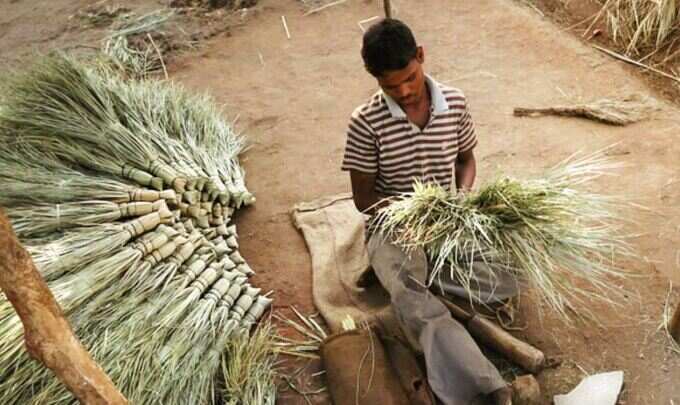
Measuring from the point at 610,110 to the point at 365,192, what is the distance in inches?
63.7

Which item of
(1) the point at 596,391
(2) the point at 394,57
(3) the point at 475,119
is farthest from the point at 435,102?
(3) the point at 475,119

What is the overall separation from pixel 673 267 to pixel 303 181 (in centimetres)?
153

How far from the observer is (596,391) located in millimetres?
1969

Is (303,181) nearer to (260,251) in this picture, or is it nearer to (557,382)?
(260,251)

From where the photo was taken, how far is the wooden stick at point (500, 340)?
202 centimetres

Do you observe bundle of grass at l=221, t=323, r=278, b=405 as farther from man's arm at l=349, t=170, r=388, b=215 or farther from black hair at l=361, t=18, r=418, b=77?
black hair at l=361, t=18, r=418, b=77

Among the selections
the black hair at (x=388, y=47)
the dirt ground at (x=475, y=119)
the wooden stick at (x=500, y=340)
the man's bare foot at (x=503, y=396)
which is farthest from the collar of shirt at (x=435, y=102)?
the man's bare foot at (x=503, y=396)

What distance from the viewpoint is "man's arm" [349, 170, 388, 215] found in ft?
6.86

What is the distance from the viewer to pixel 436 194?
1.82 meters

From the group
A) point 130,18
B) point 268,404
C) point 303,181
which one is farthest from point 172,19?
point 268,404

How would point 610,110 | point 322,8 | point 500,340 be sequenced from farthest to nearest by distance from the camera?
1. point 322,8
2. point 610,110
3. point 500,340

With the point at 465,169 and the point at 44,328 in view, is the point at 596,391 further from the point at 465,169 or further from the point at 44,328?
the point at 44,328

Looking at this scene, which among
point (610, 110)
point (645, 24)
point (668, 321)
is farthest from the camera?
point (645, 24)

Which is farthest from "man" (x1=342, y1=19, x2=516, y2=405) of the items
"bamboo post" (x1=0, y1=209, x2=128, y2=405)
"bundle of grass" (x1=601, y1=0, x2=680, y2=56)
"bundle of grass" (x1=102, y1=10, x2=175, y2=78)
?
"bundle of grass" (x1=102, y1=10, x2=175, y2=78)
